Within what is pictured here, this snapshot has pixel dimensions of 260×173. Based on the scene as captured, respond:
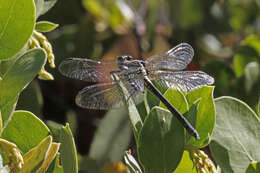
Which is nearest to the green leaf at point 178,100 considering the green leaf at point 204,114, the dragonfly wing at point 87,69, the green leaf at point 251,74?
the green leaf at point 204,114

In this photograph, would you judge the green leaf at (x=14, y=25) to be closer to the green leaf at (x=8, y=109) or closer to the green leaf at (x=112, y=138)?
the green leaf at (x=8, y=109)

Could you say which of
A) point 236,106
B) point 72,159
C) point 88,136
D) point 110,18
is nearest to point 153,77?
point 236,106

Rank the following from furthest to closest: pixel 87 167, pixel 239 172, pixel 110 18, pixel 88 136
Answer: pixel 110 18 < pixel 88 136 < pixel 87 167 < pixel 239 172

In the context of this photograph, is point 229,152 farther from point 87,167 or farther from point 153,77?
point 87,167

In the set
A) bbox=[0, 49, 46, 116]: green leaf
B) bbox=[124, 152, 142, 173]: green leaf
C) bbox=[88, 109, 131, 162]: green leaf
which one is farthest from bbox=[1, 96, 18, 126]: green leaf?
bbox=[88, 109, 131, 162]: green leaf

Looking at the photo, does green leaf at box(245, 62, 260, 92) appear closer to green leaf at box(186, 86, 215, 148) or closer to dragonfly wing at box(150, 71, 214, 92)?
dragonfly wing at box(150, 71, 214, 92)

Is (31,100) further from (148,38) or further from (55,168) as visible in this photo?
→ (148,38)
